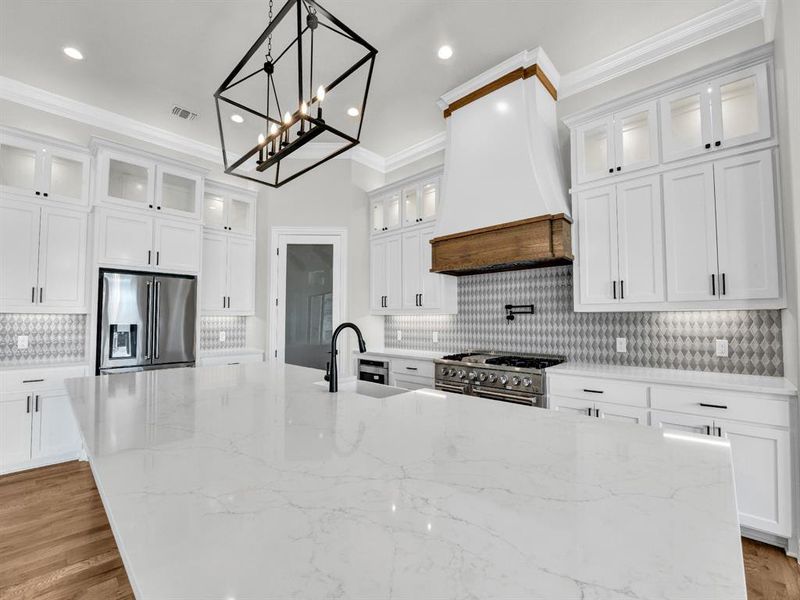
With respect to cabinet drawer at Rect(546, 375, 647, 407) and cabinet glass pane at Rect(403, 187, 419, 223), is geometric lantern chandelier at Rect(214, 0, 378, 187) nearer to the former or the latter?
cabinet glass pane at Rect(403, 187, 419, 223)

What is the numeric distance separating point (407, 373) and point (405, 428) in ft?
9.31

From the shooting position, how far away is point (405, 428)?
1.25m

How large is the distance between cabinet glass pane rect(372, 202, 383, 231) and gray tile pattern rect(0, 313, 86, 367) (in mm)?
3248

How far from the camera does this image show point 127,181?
3857 millimetres

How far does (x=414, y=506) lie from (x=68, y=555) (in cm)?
254

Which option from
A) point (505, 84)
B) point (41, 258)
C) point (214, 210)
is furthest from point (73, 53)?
point (505, 84)

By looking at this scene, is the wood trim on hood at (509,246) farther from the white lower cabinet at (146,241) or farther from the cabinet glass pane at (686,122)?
the white lower cabinet at (146,241)

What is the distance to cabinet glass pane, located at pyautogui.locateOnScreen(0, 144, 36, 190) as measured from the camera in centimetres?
335

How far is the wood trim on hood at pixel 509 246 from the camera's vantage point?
2.97 meters

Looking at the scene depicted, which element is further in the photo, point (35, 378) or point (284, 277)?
point (284, 277)

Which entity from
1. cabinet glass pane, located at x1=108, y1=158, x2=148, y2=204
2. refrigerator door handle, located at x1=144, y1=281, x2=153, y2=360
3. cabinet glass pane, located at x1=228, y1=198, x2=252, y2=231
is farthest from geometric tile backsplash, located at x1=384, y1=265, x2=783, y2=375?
cabinet glass pane, located at x1=108, y1=158, x2=148, y2=204

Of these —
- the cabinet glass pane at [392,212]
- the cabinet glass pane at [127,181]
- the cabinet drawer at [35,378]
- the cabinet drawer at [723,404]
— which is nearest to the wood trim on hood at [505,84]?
the cabinet glass pane at [392,212]

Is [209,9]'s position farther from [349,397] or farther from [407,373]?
[407,373]

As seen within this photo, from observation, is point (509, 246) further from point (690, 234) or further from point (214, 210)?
point (214, 210)
